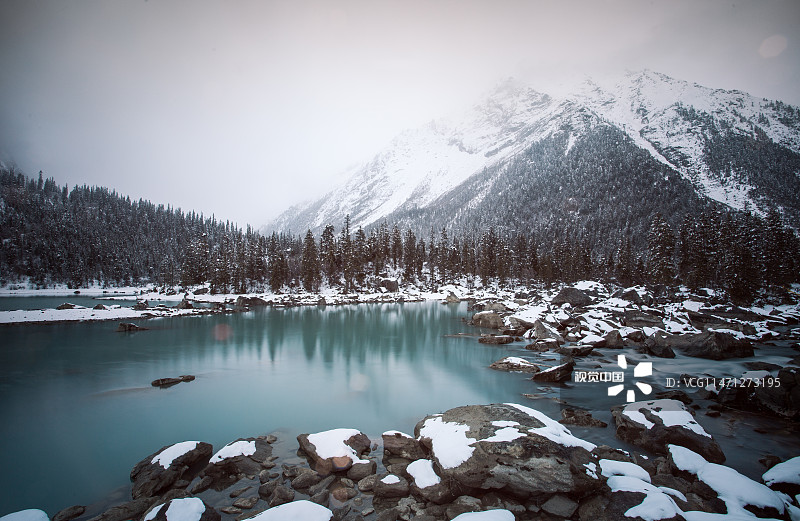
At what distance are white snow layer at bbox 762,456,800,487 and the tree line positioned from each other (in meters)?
52.6

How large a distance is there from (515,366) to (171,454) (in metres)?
17.0

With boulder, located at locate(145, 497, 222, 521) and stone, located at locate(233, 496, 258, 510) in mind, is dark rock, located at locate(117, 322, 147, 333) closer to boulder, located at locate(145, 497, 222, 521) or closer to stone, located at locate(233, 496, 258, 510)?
stone, located at locate(233, 496, 258, 510)

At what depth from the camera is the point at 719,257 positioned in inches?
2206

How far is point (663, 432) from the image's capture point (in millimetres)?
10070

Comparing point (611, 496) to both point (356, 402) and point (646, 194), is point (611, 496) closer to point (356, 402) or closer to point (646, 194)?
point (356, 402)

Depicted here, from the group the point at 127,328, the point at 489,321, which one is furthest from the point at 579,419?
the point at 127,328

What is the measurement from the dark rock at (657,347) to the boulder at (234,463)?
24566 millimetres

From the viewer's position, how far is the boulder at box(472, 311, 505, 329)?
3725 cm

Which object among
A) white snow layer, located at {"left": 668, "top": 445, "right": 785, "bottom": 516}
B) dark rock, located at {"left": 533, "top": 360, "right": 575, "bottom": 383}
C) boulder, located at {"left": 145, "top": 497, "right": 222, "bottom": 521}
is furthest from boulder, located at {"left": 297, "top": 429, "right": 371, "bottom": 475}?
dark rock, located at {"left": 533, "top": 360, "right": 575, "bottom": 383}

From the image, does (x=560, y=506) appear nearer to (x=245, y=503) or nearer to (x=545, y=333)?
(x=245, y=503)

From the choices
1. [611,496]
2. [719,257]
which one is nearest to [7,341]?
[611,496]

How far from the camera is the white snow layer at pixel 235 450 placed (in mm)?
8948

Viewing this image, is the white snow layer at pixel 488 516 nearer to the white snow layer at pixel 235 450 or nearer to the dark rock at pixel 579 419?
the white snow layer at pixel 235 450

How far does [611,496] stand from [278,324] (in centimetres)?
3971
